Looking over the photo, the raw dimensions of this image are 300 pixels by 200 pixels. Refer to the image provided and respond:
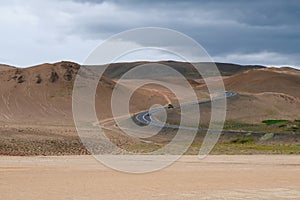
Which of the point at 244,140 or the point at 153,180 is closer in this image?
the point at 153,180

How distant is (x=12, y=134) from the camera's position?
58.8 meters

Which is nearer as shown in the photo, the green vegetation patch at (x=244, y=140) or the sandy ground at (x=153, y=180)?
the sandy ground at (x=153, y=180)

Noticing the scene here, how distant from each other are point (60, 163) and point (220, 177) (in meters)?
12.3

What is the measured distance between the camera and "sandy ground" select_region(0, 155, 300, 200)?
26.3m

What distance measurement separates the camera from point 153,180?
32406mm

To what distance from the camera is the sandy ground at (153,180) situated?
26.3m

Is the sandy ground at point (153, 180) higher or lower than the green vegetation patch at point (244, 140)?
lower

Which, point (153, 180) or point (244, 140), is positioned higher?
point (244, 140)

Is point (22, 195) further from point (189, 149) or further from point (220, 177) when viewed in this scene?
point (189, 149)

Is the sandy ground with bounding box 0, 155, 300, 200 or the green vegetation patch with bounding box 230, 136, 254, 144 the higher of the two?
the green vegetation patch with bounding box 230, 136, 254, 144

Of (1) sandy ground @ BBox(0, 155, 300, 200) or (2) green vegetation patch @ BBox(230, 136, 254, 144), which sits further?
(2) green vegetation patch @ BBox(230, 136, 254, 144)

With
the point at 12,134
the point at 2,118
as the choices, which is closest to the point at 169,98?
the point at 2,118

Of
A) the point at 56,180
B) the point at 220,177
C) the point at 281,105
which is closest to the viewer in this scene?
the point at 56,180

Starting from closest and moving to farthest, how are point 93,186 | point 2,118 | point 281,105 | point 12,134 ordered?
point 93,186, point 12,134, point 2,118, point 281,105
